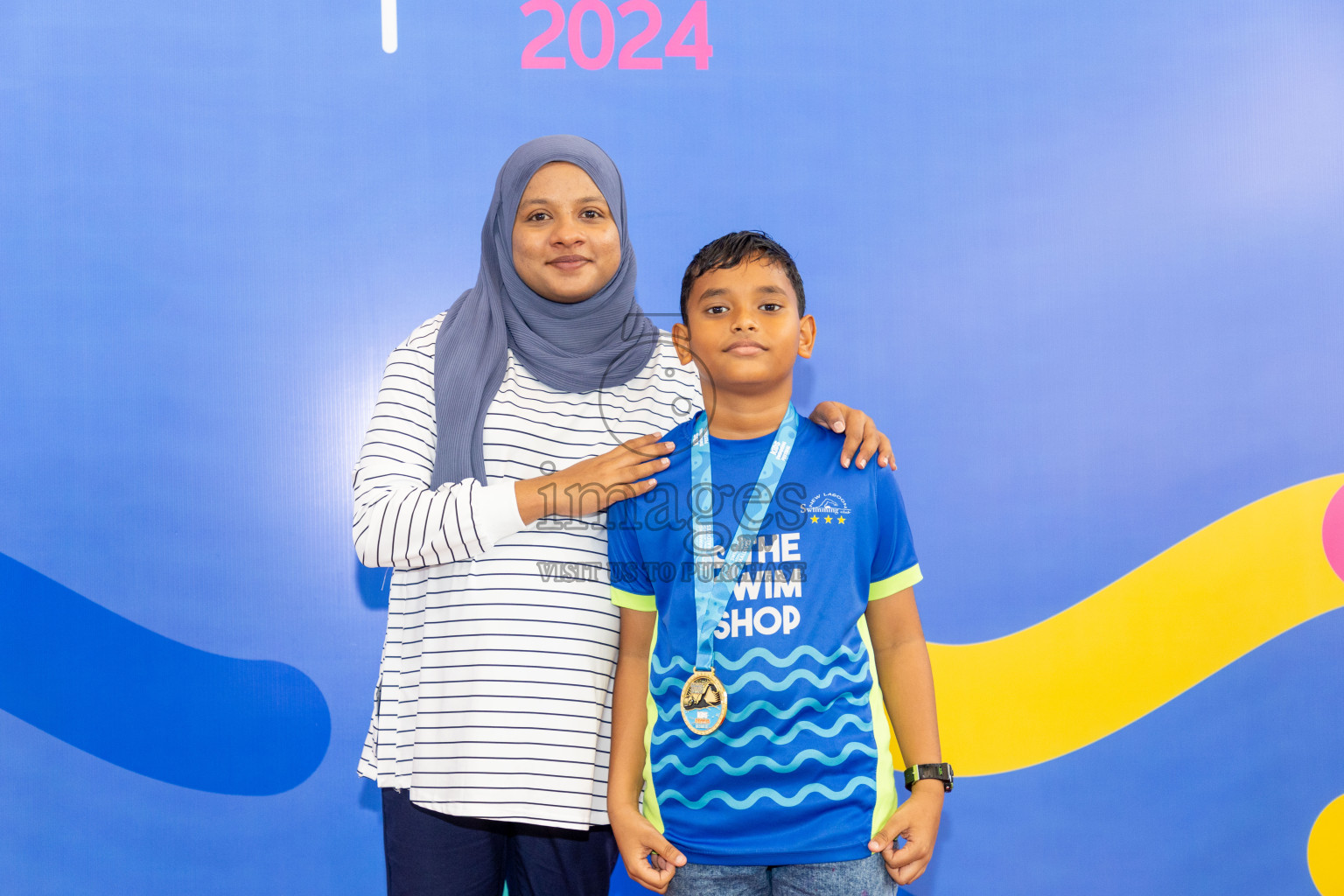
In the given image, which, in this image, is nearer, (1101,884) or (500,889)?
(500,889)

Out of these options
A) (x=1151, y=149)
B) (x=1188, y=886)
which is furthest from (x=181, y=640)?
(x=1151, y=149)

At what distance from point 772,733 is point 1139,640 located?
54.6 inches

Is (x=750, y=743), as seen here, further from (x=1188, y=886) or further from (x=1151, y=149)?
(x=1151, y=149)

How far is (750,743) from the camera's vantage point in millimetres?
1116

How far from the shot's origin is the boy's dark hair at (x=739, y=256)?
49.6 inches


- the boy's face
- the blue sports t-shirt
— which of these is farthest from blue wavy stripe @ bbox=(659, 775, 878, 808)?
the boy's face

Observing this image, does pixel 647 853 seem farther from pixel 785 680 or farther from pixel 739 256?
pixel 739 256

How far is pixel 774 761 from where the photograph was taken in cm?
110

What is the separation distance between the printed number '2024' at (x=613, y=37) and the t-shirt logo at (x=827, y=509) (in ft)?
4.25

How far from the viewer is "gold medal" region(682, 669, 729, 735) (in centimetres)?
111

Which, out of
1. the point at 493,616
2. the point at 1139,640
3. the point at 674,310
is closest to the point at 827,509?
the point at 493,616

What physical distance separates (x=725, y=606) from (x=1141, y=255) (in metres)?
1.58

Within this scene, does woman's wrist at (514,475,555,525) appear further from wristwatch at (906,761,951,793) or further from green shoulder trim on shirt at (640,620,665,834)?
wristwatch at (906,761,951,793)

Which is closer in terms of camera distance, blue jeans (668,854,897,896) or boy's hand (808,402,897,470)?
A: blue jeans (668,854,897,896)
